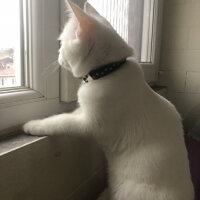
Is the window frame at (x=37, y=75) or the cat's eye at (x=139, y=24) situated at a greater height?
the cat's eye at (x=139, y=24)

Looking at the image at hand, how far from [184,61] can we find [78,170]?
124cm

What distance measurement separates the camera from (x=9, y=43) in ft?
2.58

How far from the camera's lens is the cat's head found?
705 mm

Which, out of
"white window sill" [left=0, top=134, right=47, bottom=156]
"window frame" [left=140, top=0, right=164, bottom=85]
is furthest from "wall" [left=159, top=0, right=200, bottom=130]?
"white window sill" [left=0, top=134, right=47, bottom=156]

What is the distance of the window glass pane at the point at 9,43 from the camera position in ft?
2.50

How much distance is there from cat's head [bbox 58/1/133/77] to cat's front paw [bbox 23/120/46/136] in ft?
0.66

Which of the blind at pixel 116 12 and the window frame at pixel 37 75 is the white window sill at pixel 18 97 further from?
the blind at pixel 116 12

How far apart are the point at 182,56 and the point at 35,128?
1.38 metres

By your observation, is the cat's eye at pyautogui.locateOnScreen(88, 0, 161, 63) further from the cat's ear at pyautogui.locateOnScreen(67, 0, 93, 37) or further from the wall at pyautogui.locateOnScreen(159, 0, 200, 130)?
the cat's ear at pyautogui.locateOnScreen(67, 0, 93, 37)

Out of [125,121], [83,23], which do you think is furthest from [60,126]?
[83,23]

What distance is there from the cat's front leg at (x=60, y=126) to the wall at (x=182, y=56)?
4.09 ft

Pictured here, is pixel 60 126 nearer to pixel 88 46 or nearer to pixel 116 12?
pixel 88 46

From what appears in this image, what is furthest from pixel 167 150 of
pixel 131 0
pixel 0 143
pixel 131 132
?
pixel 131 0

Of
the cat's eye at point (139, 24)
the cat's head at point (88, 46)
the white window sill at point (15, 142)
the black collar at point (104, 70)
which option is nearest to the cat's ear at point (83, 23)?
the cat's head at point (88, 46)
